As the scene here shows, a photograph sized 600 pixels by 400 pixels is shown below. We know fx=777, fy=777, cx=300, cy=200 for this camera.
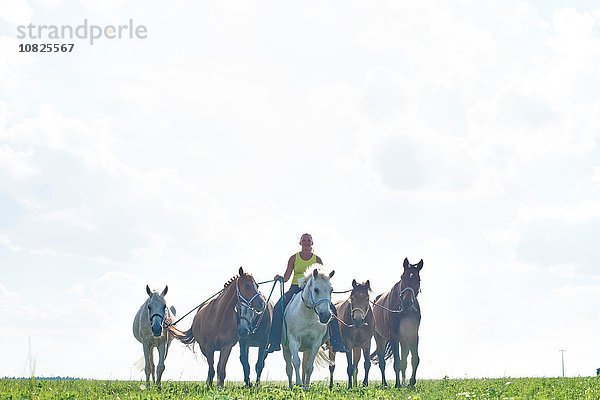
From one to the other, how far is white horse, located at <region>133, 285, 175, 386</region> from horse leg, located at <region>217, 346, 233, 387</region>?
82.0 inches

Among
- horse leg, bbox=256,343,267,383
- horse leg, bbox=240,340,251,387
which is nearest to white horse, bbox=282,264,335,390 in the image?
horse leg, bbox=240,340,251,387

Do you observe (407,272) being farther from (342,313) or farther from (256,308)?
(256,308)

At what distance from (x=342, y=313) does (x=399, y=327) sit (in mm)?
2156

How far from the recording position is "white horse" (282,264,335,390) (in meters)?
18.7

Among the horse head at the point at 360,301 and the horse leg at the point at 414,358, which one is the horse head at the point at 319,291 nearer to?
the horse head at the point at 360,301

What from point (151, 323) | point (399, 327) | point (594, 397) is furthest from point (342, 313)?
point (594, 397)

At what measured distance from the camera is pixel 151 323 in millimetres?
21250

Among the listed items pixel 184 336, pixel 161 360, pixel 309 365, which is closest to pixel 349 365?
pixel 309 365

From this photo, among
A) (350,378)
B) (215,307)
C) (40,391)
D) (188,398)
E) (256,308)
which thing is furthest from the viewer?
(350,378)

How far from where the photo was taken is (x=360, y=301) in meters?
21.5

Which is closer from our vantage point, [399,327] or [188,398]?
[188,398]

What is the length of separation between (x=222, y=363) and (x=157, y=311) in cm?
274

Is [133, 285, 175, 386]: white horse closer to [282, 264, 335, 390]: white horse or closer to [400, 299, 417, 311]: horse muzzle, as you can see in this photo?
[282, 264, 335, 390]: white horse

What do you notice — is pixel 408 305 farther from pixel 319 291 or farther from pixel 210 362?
pixel 210 362
